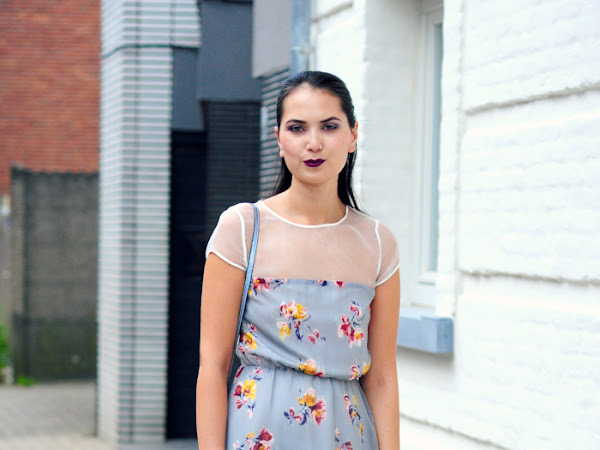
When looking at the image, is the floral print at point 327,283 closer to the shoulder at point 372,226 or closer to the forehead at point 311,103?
the shoulder at point 372,226

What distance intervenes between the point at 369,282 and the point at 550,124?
1.23 metres

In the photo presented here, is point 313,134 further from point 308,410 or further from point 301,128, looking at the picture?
point 308,410

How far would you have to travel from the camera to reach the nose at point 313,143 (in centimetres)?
250

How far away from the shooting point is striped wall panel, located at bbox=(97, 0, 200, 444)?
8.16 meters

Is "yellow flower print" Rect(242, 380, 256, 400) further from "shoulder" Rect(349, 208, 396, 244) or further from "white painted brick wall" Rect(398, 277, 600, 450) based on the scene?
"white painted brick wall" Rect(398, 277, 600, 450)

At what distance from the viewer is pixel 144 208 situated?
820 cm

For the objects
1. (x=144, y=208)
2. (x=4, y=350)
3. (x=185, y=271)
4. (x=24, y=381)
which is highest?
(x=144, y=208)

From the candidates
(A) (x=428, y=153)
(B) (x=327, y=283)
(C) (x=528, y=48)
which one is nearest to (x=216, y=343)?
(B) (x=327, y=283)

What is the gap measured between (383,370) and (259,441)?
Answer: 40 centimetres

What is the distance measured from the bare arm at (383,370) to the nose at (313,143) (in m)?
0.42

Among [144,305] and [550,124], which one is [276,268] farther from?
[144,305]

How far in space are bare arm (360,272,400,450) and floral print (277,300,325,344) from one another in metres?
0.24

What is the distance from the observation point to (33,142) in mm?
Answer: 16312

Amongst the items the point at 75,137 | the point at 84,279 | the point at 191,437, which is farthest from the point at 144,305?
the point at 75,137
